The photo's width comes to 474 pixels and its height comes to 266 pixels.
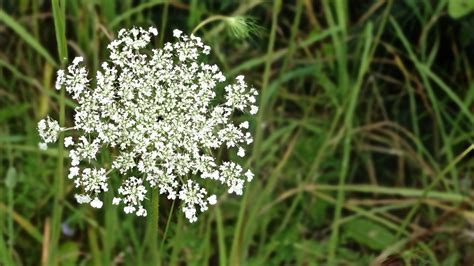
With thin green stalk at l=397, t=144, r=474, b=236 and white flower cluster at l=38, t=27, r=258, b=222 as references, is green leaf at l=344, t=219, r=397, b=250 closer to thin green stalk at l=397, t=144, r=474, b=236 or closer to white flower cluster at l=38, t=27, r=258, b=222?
thin green stalk at l=397, t=144, r=474, b=236

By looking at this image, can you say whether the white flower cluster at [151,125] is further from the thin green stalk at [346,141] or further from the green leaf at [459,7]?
the green leaf at [459,7]

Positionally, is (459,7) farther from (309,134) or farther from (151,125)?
(151,125)

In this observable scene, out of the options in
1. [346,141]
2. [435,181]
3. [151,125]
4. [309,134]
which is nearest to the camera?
[151,125]

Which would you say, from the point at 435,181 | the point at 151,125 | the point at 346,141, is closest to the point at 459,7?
the point at 346,141

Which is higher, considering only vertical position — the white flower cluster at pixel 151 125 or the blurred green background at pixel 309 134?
the blurred green background at pixel 309 134

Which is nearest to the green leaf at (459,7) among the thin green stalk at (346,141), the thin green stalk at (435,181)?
the thin green stalk at (346,141)

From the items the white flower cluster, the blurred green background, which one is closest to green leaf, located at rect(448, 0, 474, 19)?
the blurred green background

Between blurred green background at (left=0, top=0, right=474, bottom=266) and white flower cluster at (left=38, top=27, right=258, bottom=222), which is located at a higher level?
blurred green background at (left=0, top=0, right=474, bottom=266)

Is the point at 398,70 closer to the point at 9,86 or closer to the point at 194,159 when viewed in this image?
the point at 9,86
